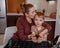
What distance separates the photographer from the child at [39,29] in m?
1.41

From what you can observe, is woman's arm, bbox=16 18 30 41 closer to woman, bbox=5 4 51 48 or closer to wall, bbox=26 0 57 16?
woman, bbox=5 4 51 48

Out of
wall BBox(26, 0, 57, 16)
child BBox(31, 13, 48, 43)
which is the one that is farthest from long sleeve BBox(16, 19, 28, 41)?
wall BBox(26, 0, 57, 16)

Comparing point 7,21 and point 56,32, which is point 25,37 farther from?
point 7,21

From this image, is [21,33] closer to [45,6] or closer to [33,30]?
[33,30]

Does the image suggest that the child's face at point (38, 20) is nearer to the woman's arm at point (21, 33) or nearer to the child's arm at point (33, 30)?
the child's arm at point (33, 30)

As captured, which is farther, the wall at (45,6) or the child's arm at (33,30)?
the wall at (45,6)

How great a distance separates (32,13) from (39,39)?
12.4 inches

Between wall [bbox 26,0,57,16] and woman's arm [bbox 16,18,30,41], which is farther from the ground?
wall [bbox 26,0,57,16]

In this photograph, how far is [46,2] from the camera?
11.4 ft

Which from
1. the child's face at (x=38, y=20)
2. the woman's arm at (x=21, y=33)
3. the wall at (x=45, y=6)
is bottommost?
the woman's arm at (x=21, y=33)

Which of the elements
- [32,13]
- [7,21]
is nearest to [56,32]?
[7,21]

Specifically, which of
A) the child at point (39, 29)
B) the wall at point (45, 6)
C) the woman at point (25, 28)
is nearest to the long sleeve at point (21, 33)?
the woman at point (25, 28)

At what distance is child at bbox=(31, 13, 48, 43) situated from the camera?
1408 mm

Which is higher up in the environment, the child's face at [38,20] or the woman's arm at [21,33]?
the child's face at [38,20]
